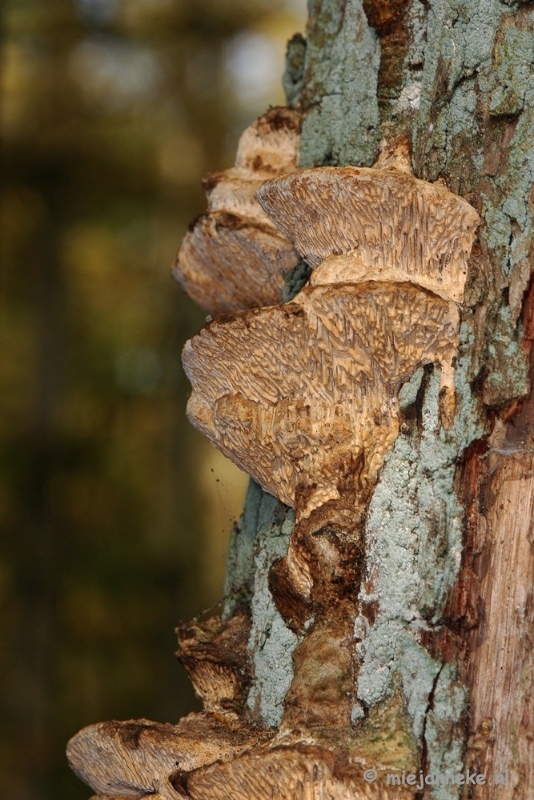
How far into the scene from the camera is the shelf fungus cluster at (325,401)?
1165mm

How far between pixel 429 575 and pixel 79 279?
10692 mm

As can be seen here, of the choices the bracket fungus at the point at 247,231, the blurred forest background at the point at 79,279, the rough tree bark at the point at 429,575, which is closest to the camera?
the rough tree bark at the point at 429,575

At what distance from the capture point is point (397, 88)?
4.69 ft

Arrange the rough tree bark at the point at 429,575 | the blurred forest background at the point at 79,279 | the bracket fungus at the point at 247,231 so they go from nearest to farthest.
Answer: the rough tree bark at the point at 429,575, the bracket fungus at the point at 247,231, the blurred forest background at the point at 79,279

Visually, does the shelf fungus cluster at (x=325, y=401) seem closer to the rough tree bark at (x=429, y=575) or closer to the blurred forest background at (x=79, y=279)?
the rough tree bark at (x=429, y=575)

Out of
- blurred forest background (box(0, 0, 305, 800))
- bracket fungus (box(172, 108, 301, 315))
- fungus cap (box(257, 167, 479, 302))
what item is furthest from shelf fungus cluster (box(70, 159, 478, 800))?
blurred forest background (box(0, 0, 305, 800))

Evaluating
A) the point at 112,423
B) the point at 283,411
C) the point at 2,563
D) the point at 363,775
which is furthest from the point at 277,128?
the point at 112,423

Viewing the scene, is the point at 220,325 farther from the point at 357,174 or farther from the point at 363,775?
the point at 363,775

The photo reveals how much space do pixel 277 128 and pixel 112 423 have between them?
988 centimetres

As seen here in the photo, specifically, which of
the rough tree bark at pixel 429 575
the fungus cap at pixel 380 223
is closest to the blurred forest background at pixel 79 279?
the rough tree bark at pixel 429 575

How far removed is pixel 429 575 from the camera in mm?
1163

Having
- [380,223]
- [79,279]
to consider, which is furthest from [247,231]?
[79,279]

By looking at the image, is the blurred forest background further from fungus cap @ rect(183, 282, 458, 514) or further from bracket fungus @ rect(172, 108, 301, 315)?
fungus cap @ rect(183, 282, 458, 514)

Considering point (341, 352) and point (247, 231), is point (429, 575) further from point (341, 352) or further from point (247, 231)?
point (247, 231)
